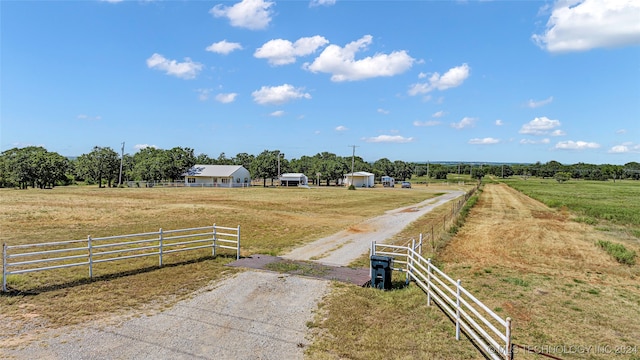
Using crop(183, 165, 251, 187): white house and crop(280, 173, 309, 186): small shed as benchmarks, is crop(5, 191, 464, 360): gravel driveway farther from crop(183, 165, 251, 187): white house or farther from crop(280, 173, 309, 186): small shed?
crop(280, 173, 309, 186): small shed

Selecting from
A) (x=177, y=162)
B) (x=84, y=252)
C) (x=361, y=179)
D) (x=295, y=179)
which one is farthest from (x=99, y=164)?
(x=84, y=252)

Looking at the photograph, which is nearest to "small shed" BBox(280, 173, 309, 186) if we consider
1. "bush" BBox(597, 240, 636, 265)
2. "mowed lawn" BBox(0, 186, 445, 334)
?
"mowed lawn" BBox(0, 186, 445, 334)

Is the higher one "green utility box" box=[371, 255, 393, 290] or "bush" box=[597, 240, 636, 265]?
"green utility box" box=[371, 255, 393, 290]

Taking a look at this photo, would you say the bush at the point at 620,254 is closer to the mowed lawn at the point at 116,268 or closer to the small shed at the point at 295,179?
the mowed lawn at the point at 116,268

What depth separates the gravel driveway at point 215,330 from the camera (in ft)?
23.7

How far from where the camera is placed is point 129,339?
306 inches

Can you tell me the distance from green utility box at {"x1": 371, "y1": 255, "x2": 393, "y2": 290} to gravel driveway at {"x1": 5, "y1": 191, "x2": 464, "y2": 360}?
4.93 feet

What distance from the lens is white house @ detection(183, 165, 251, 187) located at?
270 feet

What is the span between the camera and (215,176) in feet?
270

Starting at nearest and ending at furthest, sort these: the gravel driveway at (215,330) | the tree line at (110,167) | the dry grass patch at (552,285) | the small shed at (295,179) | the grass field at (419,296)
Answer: the gravel driveway at (215,330) → the grass field at (419,296) → the dry grass patch at (552,285) → the tree line at (110,167) → the small shed at (295,179)

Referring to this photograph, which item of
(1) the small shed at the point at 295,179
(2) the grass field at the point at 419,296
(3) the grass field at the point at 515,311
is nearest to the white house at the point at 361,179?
(1) the small shed at the point at 295,179

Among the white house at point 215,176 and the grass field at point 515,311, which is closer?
the grass field at point 515,311

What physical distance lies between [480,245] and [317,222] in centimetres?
1146

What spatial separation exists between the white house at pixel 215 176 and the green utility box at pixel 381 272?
72.9 meters
